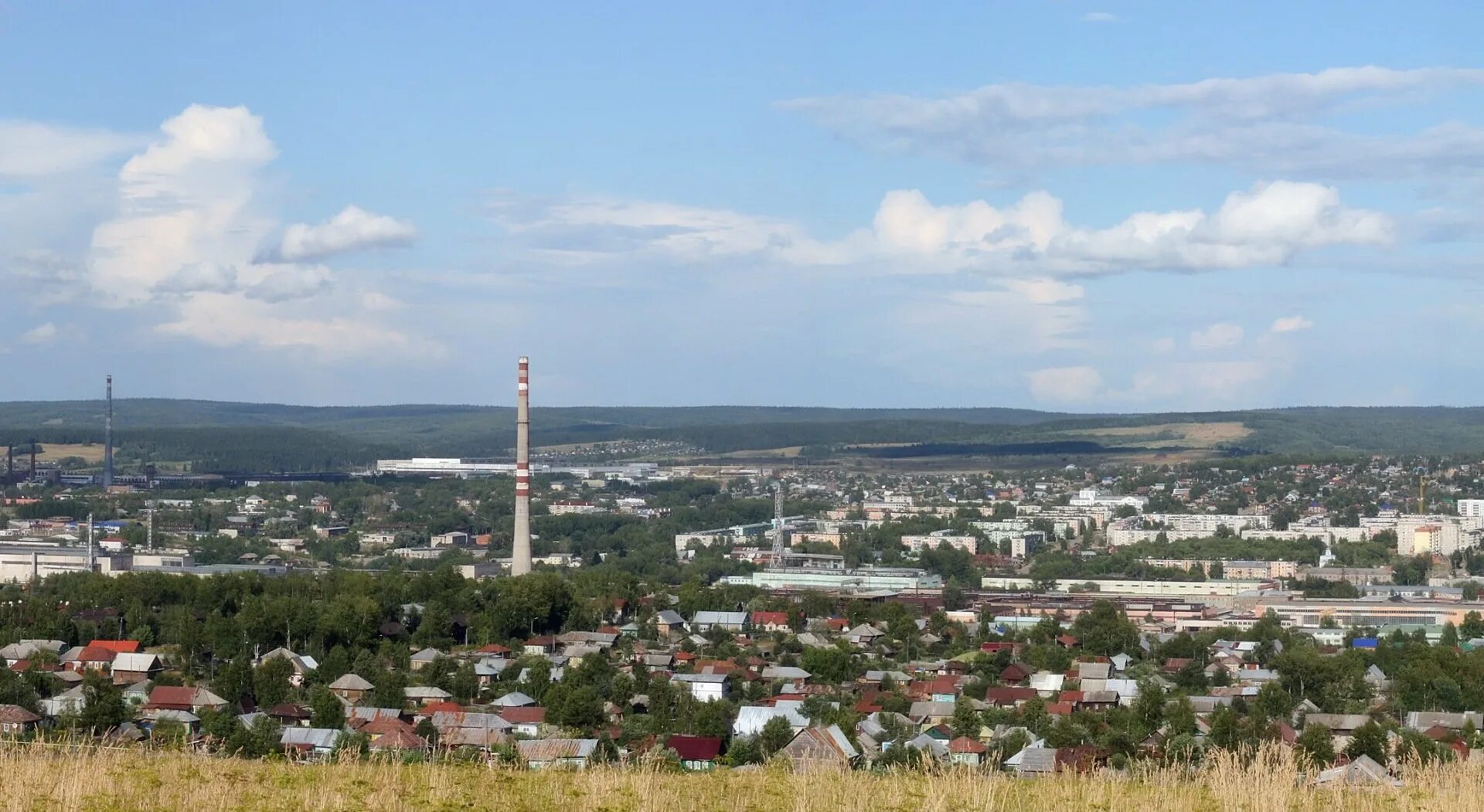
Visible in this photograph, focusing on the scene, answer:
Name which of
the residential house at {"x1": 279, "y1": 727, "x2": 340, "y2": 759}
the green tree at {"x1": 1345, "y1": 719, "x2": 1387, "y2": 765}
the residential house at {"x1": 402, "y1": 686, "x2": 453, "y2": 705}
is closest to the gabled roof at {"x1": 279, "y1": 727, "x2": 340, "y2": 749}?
the residential house at {"x1": 279, "y1": 727, "x2": 340, "y2": 759}

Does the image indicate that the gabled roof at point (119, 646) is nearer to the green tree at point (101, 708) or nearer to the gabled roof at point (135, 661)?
the gabled roof at point (135, 661)

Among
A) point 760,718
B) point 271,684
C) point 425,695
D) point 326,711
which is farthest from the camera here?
point 425,695

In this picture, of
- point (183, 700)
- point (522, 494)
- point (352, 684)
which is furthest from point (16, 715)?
point (522, 494)

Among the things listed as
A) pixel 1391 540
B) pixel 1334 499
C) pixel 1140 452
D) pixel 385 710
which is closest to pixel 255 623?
pixel 385 710

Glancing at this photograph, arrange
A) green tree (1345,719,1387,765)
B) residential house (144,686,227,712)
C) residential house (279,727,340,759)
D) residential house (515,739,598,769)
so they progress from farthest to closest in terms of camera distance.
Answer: residential house (144,686,227,712) < green tree (1345,719,1387,765) < residential house (279,727,340,759) < residential house (515,739,598,769)

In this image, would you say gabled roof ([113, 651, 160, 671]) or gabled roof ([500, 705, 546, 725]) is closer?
gabled roof ([500, 705, 546, 725])

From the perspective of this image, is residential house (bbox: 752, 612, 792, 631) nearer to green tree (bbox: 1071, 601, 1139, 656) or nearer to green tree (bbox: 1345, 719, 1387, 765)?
green tree (bbox: 1071, 601, 1139, 656)

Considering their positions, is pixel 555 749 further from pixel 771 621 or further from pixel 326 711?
pixel 771 621

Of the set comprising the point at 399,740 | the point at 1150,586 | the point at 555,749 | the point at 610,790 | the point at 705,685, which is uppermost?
the point at 610,790
